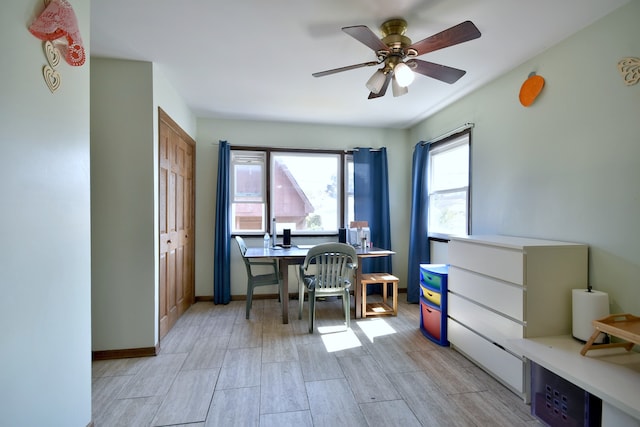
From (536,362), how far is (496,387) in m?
0.55

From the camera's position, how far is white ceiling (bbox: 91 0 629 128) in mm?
1788

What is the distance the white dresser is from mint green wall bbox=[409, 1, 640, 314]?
0.62 feet

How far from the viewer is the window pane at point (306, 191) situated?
169 inches

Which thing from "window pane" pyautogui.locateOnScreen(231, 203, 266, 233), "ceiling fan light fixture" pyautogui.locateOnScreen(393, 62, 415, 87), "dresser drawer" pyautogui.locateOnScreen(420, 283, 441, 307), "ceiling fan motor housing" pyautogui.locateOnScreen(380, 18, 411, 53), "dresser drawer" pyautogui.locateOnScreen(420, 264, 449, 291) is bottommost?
"dresser drawer" pyautogui.locateOnScreen(420, 283, 441, 307)

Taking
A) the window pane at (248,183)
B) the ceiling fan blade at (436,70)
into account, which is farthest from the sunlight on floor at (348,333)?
the ceiling fan blade at (436,70)

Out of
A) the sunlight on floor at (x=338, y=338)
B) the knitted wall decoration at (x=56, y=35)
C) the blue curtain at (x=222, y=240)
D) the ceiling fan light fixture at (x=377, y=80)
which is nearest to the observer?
the knitted wall decoration at (x=56, y=35)

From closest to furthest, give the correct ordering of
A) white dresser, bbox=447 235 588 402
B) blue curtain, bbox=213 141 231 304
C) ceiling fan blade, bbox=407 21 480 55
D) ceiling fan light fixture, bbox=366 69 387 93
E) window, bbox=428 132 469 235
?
ceiling fan blade, bbox=407 21 480 55, white dresser, bbox=447 235 588 402, ceiling fan light fixture, bbox=366 69 387 93, window, bbox=428 132 469 235, blue curtain, bbox=213 141 231 304

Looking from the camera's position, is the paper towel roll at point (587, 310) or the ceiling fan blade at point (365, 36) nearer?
the ceiling fan blade at point (365, 36)

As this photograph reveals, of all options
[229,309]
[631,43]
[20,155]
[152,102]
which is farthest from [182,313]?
[631,43]

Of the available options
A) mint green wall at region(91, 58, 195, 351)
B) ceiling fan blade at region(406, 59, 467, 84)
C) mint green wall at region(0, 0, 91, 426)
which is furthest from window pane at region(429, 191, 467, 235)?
mint green wall at region(0, 0, 91, 426)

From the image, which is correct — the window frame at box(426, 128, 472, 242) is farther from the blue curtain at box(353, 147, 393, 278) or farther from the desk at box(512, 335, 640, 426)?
the desk at box(512, 335, 640, 426)

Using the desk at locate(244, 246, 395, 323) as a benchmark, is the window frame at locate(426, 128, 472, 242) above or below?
above

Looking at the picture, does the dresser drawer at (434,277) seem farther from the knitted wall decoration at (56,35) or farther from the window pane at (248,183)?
the knitted wall decoration at (56,35)

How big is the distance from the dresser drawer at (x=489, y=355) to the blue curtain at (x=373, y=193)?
67.7 inches
